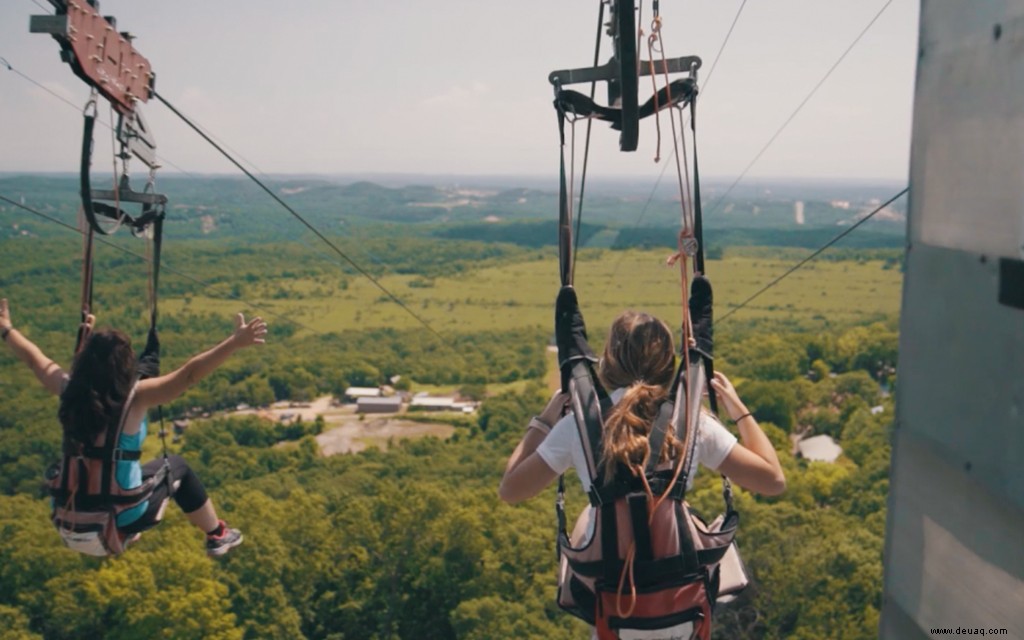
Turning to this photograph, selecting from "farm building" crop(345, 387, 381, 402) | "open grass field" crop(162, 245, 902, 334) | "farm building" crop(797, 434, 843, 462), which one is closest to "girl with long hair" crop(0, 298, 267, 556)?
"farm building" crop(797, 434, 843, 462)

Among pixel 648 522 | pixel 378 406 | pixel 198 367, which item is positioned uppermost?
pixel 198 367

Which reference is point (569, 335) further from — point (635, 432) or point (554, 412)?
point (635, 432)

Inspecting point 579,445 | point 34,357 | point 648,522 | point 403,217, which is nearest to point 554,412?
point 579,445

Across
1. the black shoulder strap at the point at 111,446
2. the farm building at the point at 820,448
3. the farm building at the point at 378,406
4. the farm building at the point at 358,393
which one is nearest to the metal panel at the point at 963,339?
the black shoulder strap at the point at 111,446

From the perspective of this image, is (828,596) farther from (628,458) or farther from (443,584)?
(628,458)

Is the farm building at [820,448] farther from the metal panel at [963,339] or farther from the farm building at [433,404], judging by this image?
the metal panel at [963,339]

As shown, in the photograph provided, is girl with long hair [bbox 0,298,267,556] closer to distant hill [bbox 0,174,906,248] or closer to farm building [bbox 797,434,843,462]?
farm building [bbox 797,434,843,462]
